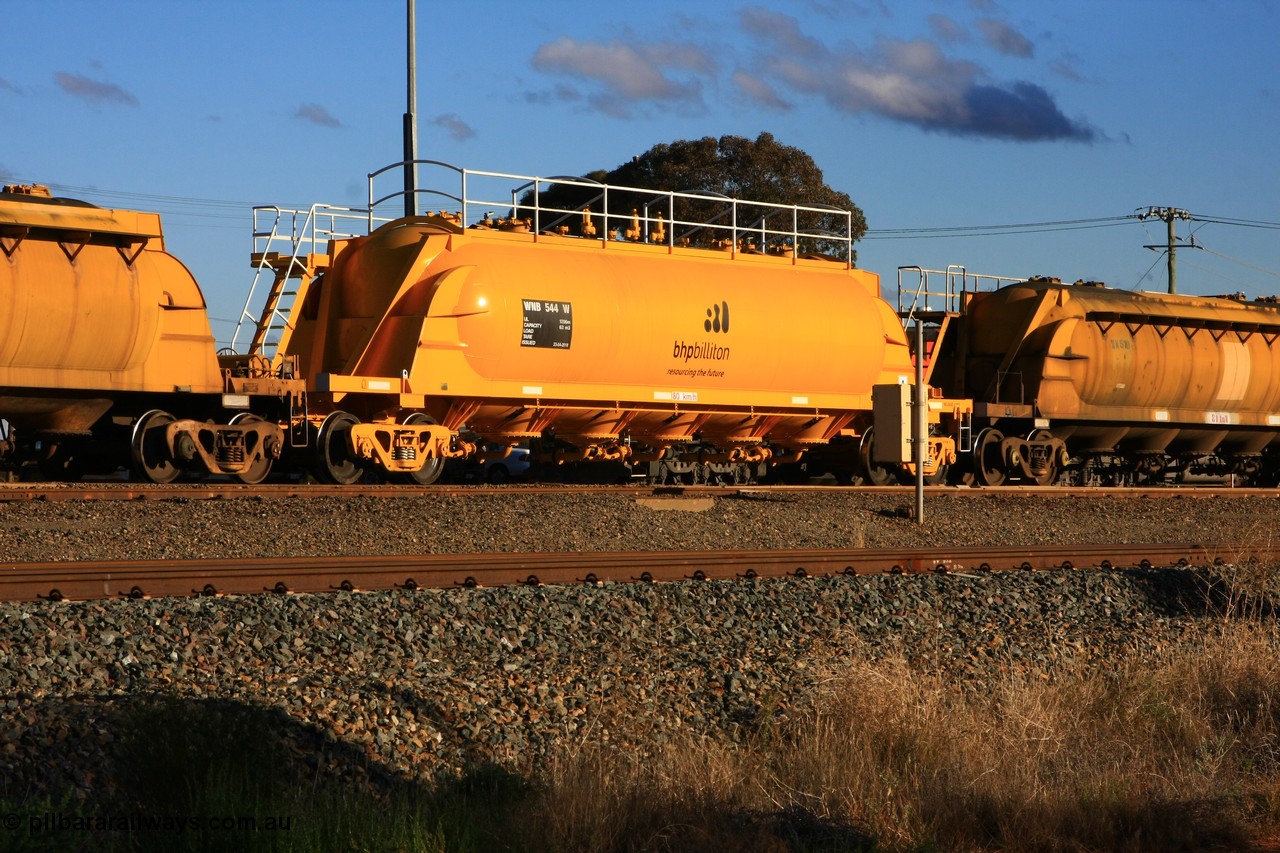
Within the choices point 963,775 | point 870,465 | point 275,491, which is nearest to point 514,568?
point 963,775

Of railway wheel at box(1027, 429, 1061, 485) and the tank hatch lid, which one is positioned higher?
the tank hatch lid

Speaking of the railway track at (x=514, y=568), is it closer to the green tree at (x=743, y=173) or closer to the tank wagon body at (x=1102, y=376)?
the tank wagon body at (x=1102, y=376)

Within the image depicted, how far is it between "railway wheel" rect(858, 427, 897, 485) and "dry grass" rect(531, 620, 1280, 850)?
48.5 feet

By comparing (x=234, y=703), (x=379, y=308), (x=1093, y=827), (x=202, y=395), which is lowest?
(x=1093, y=827)

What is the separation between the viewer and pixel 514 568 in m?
10.9

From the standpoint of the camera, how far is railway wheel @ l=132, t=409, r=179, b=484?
16812 mm

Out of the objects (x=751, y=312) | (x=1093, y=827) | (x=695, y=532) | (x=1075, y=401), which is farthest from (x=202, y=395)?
(x=1075, y=401)

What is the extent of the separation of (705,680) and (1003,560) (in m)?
5.53

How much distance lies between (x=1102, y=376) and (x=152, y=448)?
57.1ft

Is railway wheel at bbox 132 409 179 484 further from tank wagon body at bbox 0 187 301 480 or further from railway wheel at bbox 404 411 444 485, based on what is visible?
railway wheel at bbox 404 411 444 485

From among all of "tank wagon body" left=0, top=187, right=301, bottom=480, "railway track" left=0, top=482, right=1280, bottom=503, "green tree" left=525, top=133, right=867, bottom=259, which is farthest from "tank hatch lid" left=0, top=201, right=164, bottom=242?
"green tree" left=525, top=133, right=867, bottom=259

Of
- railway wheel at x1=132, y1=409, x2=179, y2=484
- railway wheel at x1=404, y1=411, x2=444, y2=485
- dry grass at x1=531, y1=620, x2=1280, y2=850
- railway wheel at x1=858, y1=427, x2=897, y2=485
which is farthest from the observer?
railway wheel at x1=858, y1=427, x2=897, y2=485

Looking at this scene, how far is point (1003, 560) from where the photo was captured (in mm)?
12867

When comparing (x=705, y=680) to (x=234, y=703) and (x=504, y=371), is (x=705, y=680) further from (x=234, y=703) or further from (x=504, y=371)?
(x=504, y=371)
